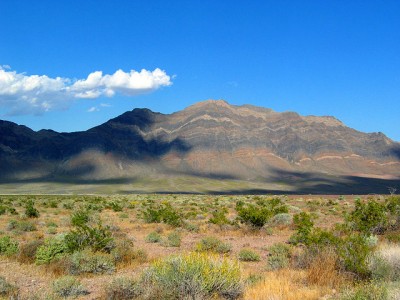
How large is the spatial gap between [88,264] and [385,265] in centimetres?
731

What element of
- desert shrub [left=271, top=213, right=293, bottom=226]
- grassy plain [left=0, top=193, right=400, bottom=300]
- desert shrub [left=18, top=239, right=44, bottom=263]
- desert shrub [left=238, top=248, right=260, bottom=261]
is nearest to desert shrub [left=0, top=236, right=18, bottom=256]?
grassy plain [left=0, top=193, right=400, bottom=300]

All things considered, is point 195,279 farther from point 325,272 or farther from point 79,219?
point 79,219

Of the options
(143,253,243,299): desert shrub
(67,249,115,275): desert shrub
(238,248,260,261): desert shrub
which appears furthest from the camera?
(238,248,260,261): desert shrub

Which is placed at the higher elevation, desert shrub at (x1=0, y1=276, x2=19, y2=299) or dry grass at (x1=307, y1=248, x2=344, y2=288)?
dry grass at (x1=307, y1=248, x2=344, y2=288)

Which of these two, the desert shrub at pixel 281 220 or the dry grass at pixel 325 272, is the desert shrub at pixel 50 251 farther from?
the desert shrub at pixel 281 220

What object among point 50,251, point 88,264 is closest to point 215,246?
point 88,264

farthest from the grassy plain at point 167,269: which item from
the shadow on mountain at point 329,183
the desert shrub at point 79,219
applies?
the shadow on mountain at point 329,183

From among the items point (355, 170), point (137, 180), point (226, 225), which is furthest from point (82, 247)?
point (355, 170)

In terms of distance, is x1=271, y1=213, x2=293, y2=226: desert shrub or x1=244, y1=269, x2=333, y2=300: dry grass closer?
x1=244, y1=269, x2=333, y2=300: dry grass

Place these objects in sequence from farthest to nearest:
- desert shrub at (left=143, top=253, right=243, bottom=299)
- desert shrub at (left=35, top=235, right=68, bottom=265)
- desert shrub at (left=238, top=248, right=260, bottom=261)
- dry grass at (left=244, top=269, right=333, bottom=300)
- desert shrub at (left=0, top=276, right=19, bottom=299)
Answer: desert shrub at (left=238, top=248, right=260, bottom=261)
desert shrub at (left=35, top=235, right=68, bottom=265)
desert shrub at (left=0, top=276, right=19, bottom=299)
dry grass at (left=244, top=269, right=333, bottom=300)
desert shrub at (left=143, top=253, right=243, bottom=299)

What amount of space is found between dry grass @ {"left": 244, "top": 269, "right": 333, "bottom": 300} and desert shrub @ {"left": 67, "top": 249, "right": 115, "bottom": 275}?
4436 millimetres

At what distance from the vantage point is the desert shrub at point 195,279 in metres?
7.73

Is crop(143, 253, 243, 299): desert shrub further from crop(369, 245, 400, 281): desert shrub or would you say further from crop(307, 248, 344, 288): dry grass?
crop(369, 245, 400, 281): desert shrub

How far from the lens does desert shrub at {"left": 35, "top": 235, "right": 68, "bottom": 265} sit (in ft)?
39.0
